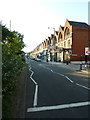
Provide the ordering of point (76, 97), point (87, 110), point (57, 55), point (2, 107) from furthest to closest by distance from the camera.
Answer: point (57, 55), point (76, 97), point (87, 110), point (2, 107)

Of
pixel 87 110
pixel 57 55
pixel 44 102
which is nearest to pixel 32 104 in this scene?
pixel 44 102

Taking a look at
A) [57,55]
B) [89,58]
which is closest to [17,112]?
[89,58]

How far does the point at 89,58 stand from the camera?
118 feet

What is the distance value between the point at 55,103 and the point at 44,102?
1.78 feet

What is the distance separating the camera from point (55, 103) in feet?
17.0

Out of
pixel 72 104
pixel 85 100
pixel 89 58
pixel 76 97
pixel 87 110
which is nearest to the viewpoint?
pixel 87 110

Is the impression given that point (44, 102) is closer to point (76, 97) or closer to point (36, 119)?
point (36, 119)

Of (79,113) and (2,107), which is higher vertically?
(2,107)

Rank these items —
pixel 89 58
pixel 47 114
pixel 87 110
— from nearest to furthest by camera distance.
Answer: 1. pixel 47 114
2. pixel 87 110
3. pixel 89 58

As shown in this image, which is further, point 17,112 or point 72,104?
point 72,104

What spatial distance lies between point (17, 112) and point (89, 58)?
3553 centimetres

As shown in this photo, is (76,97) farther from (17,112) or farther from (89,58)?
(89,58)

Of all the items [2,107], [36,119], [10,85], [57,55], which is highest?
[57,55]

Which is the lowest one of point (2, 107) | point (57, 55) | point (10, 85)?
point (2, 107)
